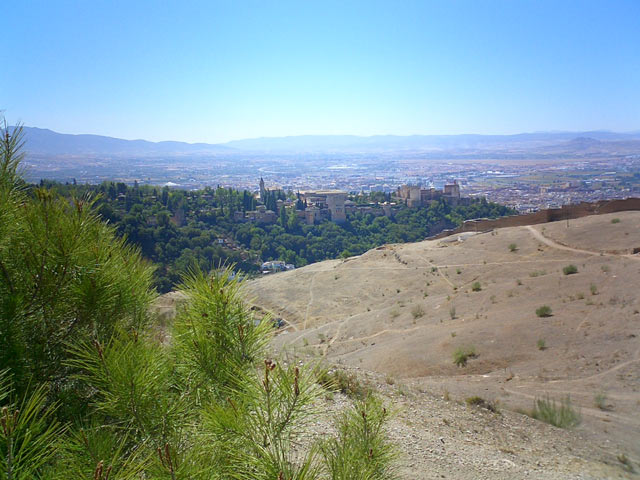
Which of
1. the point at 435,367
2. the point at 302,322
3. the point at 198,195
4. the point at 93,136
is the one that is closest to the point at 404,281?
the point at 302,322

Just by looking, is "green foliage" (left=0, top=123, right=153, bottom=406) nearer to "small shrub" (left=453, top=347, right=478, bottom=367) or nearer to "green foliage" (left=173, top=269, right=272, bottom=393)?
"green foliage" (left=173, top=269, right=272, bottom=393)

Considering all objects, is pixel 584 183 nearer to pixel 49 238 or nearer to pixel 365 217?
pixel 365 217

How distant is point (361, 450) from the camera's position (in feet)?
8.55

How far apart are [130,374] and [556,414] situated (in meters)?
8.19

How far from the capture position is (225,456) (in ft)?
7.79

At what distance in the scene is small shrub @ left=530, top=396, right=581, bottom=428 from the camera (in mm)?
7840

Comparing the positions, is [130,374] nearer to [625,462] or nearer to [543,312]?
[625,462]

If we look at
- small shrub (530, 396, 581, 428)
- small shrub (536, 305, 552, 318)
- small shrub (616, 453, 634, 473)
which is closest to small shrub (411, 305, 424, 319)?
small shrub (536, 305, 552, 318)

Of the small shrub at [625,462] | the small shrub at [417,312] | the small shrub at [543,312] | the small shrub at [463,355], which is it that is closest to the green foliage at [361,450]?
the small shrub at [625,462]

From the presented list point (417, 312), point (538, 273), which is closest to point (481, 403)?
point (417, 312)

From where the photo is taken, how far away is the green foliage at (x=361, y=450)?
7.90 feet

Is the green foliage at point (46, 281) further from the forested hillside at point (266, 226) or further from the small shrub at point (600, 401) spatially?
the forested hillside at point (266, 226)

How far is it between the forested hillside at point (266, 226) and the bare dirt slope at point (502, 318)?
1592cm

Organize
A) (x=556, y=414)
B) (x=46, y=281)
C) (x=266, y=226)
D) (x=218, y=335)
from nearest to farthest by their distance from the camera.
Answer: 1. (x=46, y=281)
2. (x=218, y=335)
3. (x=556, y=414)
4. (x=266, y=226)
